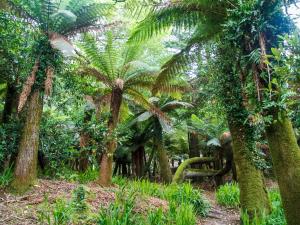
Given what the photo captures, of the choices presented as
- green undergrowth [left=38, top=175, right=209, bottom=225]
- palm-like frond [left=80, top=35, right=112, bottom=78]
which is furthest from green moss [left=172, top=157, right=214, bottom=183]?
green undergrowth [left=38, top=175, right=209, bottom=225]

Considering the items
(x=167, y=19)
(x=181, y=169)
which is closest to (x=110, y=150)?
(x=167, y=19)

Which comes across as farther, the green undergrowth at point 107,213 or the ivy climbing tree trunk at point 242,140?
the ivy climbing tree trunk at point 242,140

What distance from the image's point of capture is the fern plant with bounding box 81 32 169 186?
7.04 meters

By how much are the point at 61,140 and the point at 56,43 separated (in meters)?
2.64

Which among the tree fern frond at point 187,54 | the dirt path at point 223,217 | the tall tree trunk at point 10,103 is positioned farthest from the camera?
the tall tree trunk at point 10,103

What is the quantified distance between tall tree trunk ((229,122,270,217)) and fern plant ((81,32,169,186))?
2915mm

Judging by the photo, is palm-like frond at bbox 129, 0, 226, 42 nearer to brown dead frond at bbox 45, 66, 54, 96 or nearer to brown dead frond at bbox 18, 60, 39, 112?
brown dead frond at bbox 45, 66, 54, 96

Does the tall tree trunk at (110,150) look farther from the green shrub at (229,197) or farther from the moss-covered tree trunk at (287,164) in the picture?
the moss-covered tree trunk at (287,164)

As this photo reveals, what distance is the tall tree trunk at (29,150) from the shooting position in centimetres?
458

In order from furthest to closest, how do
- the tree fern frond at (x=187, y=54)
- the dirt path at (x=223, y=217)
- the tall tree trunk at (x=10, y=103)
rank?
the tall tree trunk at (x=10, y=103), the dirt path at (x=223, y=217), the tree fern frond at (x=187, y=54)

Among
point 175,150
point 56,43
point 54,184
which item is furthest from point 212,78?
point 175,150

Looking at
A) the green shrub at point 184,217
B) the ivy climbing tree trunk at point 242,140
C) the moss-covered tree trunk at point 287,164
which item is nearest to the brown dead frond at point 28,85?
the green shrub at point 184,217

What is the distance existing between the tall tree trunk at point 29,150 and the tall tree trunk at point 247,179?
3.51m

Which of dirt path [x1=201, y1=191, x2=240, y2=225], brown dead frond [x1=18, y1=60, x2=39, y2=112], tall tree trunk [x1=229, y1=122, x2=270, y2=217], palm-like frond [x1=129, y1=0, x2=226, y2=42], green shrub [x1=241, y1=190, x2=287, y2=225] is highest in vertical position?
palm-like frond [x1=129, y1=0, x2=226, y2=42]
